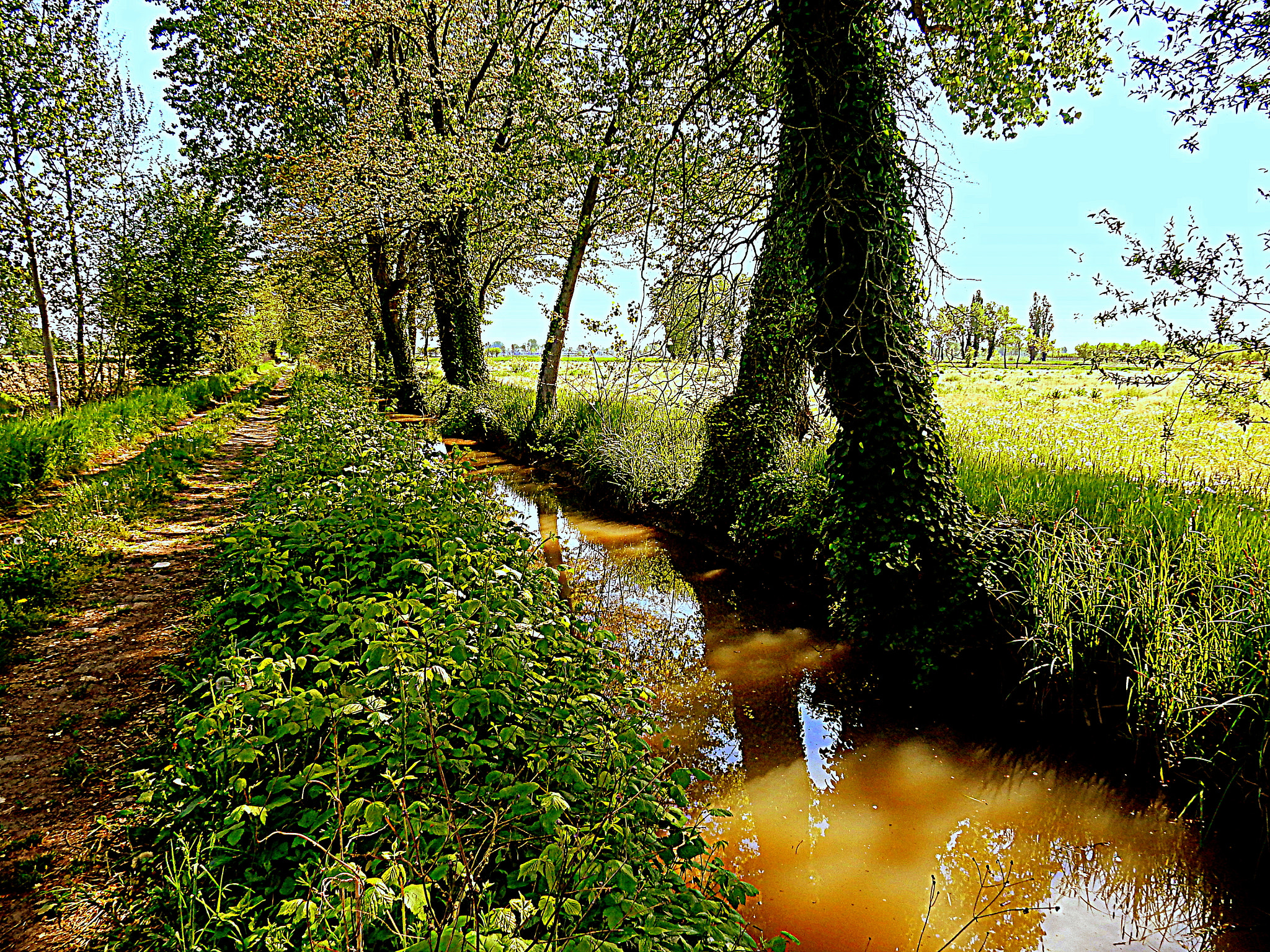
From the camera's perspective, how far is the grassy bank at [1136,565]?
347 centimetres

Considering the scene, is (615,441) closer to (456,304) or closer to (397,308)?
(456,304)

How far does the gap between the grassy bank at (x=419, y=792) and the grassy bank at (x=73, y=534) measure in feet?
8.78

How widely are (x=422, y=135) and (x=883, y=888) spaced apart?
45.8 feet

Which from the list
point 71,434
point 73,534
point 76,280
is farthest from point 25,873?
point 76,280

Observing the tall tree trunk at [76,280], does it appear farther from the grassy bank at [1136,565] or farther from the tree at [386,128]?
the grassy bank at [1136,565]

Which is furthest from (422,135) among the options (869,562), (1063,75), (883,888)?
(883,888)

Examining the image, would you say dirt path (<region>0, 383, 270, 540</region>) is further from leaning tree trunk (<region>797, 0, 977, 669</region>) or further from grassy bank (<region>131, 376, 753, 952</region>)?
leaning tree trunk (<region>797, 0, 977, 669</region>)

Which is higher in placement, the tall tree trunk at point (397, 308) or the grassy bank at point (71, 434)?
the tall tree trunk at point (397, 308)

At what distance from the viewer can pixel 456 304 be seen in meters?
17.0

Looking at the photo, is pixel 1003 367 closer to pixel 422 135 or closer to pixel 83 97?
pixel 422 135

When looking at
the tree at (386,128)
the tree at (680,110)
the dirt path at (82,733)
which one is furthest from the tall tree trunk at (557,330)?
the dirt path at (82,733)

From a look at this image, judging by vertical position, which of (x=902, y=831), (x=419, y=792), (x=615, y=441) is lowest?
(x=902, y=831)

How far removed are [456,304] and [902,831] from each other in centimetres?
1621

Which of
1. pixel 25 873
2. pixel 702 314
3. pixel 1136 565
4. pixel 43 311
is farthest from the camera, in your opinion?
pixel 43 311
